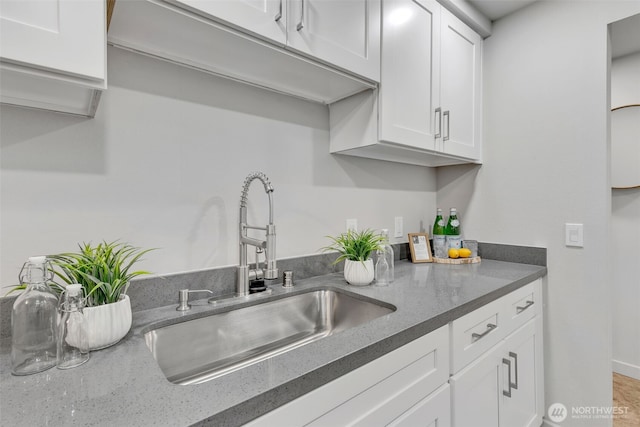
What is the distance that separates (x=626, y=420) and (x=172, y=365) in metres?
2.35

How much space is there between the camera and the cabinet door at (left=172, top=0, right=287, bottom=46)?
2.59ft

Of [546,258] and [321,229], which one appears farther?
[546,258]

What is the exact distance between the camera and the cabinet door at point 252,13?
79 centimetres

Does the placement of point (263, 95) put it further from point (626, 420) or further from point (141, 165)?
point (626, 420)

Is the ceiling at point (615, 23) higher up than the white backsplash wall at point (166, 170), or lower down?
higher up

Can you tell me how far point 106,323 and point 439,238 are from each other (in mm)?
1639

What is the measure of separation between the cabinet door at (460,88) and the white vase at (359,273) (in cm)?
74

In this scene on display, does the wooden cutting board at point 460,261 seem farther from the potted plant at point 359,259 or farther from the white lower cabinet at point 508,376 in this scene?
the potted plant at point 359,259

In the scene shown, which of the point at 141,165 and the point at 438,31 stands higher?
the point at 438,31

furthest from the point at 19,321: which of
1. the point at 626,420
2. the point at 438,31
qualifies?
the point at 626,420

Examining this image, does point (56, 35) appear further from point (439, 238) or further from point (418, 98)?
point (439, 238)

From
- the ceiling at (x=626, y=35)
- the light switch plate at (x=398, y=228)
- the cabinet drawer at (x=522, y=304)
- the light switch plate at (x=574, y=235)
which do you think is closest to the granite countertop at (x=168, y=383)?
the cabinet drawer at (x=522, y=304)

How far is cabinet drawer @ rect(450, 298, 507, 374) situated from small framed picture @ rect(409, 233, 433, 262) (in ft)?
1.82

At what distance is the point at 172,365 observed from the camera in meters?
0.89
